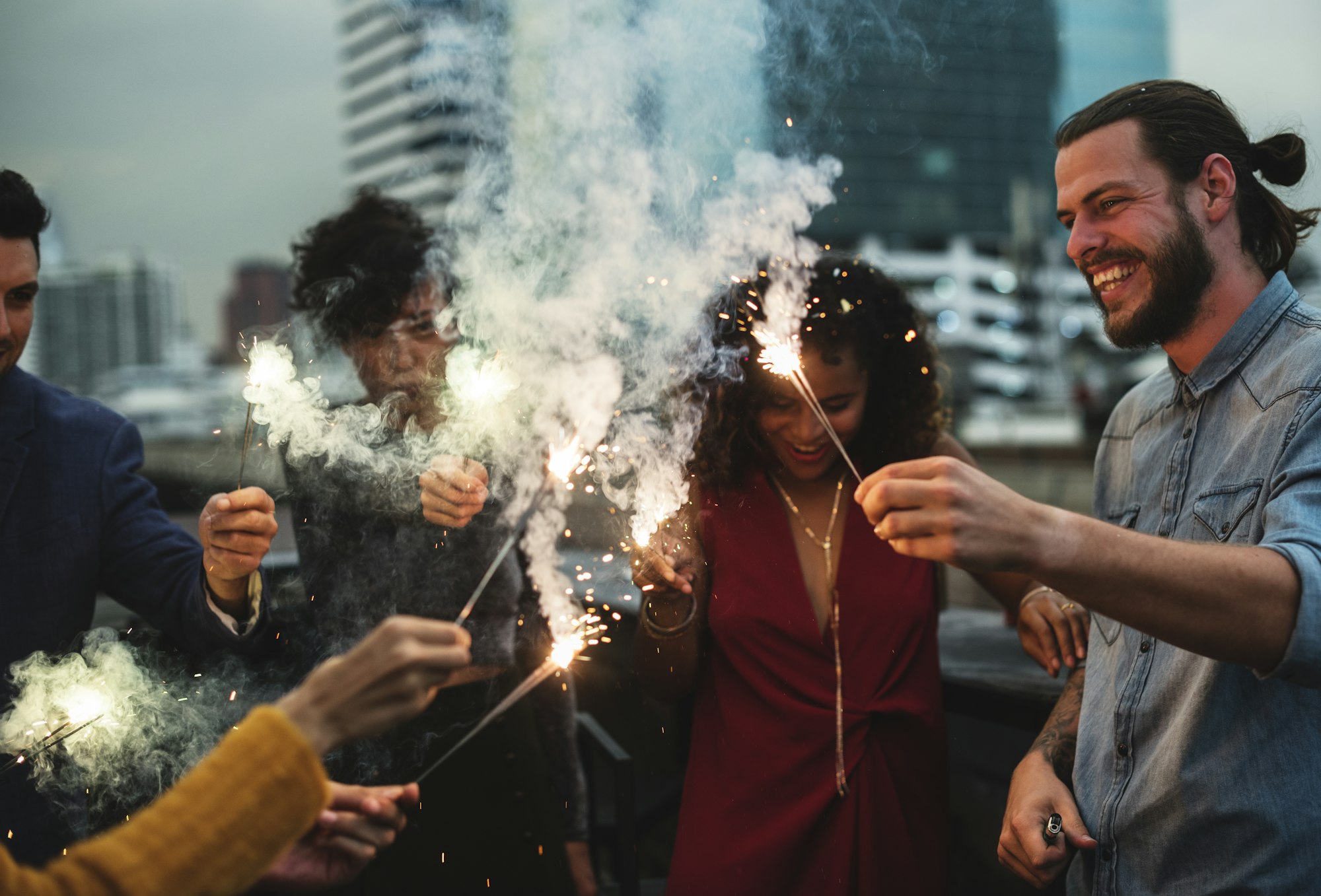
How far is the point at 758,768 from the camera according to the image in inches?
92.6

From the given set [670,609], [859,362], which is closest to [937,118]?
[859,362]

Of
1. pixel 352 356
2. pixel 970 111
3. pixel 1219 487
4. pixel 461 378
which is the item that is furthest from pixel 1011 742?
pixel 970 111

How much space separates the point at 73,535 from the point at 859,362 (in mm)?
2387

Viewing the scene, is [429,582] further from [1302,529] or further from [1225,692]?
[1302,529]

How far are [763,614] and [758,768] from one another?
1.38 ft

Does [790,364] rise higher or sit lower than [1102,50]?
lower

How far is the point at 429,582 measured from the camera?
8.44 feet

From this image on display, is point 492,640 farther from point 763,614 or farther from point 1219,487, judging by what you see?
point 1219,487

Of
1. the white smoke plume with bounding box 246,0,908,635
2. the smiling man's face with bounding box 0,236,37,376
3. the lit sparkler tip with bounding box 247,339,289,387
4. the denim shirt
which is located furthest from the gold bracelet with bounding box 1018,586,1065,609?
the smiling man's face with bounding box 0,236,37,376

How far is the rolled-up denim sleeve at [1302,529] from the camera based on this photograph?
1517 mm

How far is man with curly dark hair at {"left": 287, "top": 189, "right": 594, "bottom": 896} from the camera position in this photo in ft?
8.29

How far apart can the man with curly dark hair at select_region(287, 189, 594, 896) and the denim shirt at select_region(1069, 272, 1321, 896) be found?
1.61m

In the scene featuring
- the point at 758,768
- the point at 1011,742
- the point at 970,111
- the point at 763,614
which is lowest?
the point at 1011,742

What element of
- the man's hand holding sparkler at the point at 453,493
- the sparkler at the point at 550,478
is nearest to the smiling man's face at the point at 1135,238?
the sparkler at the point at 550,478
